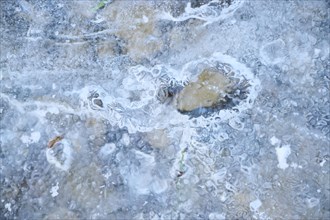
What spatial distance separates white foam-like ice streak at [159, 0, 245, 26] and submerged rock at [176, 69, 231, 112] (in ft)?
0.75

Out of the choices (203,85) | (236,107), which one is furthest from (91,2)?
(236,107)

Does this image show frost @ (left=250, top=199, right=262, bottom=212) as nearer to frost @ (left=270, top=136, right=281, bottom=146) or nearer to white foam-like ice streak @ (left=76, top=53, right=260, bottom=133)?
frost @ (left=270, top=136, right=281, bottom=146)

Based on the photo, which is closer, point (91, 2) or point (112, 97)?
point (112, 97)

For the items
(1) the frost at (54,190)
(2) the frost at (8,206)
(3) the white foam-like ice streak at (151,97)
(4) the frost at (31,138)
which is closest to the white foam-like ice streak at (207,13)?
(3) the white foam-like ice streak at (151,97)

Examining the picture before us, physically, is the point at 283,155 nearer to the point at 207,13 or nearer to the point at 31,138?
the point at 207,13

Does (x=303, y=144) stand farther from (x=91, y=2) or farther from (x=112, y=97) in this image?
(x=91, y=2)

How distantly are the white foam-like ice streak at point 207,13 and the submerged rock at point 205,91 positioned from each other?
228 millimetres

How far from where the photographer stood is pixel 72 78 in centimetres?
197

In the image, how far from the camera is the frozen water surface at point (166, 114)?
1804 millimetres

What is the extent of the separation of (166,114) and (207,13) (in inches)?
18.0

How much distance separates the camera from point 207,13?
1.98 metres

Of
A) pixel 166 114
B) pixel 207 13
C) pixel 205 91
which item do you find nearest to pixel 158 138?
pixel 166 114

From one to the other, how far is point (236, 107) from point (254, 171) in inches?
10.1

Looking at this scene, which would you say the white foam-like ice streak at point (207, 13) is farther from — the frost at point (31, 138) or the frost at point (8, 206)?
the frost at point (8, 206)
